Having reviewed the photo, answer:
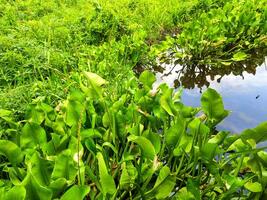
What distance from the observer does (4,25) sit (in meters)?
4.86

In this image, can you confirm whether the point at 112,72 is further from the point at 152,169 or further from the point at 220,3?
the point at 220,3

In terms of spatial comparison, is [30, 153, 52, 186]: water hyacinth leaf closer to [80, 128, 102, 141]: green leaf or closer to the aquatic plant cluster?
the aquatic plant cluster

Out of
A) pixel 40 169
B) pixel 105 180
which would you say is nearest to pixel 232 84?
pixel 105 180

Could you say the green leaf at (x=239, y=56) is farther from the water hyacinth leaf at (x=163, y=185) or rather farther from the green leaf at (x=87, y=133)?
the water hyacinth leaf at (x=163, y=185)

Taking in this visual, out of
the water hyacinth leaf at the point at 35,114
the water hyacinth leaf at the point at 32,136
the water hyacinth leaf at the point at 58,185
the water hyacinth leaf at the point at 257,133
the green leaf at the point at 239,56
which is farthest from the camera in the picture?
the green leaf at the point at 239,56

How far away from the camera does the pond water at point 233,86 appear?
3293 mm

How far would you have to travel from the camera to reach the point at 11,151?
2020 millimetres

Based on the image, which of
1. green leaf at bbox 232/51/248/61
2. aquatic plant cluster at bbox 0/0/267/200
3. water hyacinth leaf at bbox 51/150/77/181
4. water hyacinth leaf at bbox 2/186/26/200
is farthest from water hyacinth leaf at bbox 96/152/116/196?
green leaf at bbox 232/51/248/61

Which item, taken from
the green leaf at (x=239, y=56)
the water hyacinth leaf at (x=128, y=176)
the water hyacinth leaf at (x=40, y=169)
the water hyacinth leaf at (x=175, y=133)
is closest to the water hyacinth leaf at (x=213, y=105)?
the water hyacinth leaf at (x=175, y=133)

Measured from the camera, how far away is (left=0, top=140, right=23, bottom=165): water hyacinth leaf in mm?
1979

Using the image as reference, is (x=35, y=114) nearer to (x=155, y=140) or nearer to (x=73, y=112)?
(x=73, y=112)

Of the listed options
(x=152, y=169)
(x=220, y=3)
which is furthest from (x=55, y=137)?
(x=220, y=3)

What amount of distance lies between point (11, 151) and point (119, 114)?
65 cm

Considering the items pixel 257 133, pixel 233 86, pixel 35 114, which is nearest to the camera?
pixel 257 133
